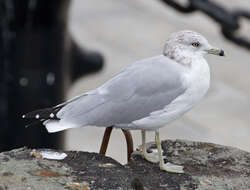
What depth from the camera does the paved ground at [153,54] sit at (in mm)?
4575

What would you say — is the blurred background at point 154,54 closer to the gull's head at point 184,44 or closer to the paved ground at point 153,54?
the paved ground at point 153,54

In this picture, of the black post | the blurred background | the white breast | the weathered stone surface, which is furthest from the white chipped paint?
the blurred background

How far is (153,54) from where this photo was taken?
18.1 ft

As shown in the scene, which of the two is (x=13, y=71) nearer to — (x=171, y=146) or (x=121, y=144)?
(x=171, y=146)

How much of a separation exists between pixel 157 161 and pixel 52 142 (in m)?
1.24

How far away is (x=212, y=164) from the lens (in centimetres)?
149

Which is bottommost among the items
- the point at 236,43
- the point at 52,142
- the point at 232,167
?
the point at 52,142

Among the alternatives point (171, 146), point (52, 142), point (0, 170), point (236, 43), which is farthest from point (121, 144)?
point (0, 170)

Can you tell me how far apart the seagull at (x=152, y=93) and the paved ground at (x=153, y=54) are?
2.55 meters

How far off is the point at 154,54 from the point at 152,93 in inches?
157

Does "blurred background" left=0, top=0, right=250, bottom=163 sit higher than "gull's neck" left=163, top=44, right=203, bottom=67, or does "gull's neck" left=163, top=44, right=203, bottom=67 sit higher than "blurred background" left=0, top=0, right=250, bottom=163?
"gull's neck" left=163, top=44, right=203, bottom=67

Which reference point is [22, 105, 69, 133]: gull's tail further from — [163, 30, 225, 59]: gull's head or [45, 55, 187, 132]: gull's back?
[163, 30, 225, 59]: gull's head

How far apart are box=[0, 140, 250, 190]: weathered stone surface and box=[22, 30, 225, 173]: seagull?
9 centimetres

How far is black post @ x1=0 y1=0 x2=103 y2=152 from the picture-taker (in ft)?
8.07
